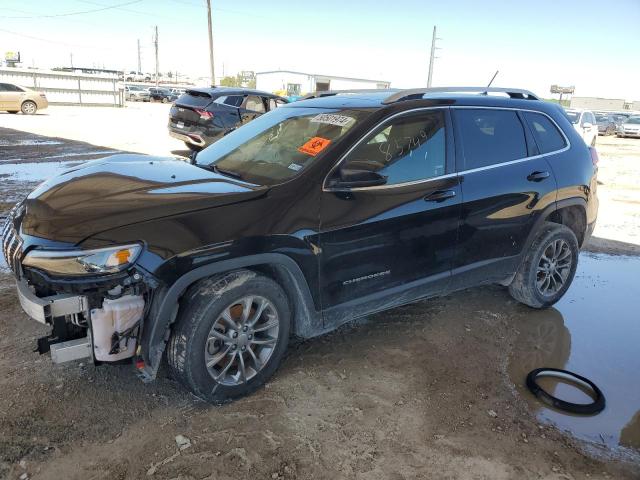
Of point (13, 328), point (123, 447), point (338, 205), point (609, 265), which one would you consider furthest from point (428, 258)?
point (609, 265)

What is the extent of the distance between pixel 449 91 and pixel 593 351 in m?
2.38

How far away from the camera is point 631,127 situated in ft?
103

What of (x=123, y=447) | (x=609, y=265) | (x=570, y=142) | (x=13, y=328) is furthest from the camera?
(x=609, y=265)

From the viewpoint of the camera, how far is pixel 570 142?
4469 mm

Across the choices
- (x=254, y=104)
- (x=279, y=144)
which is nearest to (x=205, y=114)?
(x=254, y=104)

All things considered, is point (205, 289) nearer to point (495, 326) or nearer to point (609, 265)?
point (495, 326)

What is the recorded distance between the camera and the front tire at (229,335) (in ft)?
8.79

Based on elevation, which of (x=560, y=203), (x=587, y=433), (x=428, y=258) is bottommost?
(x=587, y=433)

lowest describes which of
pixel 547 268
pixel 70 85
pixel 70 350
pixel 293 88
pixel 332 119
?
pixel 547 268

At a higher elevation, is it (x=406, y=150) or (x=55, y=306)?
(x=406, y=150)

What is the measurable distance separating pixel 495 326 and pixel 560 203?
1240 mm

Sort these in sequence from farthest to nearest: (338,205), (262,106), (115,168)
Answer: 1. (262,106)
2. (115,168)
3. (338,205)

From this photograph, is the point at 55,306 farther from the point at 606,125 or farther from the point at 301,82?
the point at 301,82

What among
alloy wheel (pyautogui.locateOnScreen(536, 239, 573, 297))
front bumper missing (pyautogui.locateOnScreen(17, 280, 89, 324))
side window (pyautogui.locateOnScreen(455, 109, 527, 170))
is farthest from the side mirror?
alloy wheel (pyautogui.locateOnScreen(536, 239, 573, 297))
